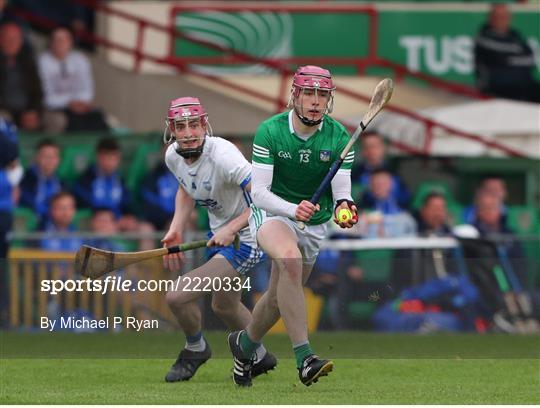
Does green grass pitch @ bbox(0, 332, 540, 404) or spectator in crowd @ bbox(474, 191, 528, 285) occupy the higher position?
green grass pitch @ bbox(0, 332, 540, 404)

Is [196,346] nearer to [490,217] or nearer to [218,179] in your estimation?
[218,179]

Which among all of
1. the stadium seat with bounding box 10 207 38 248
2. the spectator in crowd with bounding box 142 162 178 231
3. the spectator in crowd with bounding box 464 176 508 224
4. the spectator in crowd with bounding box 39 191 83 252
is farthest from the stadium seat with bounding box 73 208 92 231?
the spectator in crowd with bounding box 464 176 508 224

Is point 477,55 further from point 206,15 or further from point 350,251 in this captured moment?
point 350,251

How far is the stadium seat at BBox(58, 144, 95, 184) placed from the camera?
16.9 meters

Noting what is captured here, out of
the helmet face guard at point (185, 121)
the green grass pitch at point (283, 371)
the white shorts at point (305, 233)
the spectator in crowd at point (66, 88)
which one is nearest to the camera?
the green grass pitch at point (283, 371)

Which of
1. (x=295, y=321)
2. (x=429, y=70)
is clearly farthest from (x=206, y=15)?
(x=295, y=321)

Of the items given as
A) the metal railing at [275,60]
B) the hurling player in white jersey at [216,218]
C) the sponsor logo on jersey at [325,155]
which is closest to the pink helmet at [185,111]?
the hurling player in white jersey at [216,218]

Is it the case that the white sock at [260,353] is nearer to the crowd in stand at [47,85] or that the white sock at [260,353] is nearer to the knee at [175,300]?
the knee at [175,300]

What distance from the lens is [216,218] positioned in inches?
442

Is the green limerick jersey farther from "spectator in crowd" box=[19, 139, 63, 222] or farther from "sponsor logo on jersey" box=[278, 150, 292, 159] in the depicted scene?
"spectator in crowd" box=[19, 139, 63, 222]

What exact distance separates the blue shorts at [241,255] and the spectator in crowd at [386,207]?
4.69 m

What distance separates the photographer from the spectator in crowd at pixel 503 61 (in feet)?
61.0

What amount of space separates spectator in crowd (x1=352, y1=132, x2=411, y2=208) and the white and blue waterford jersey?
212 inches

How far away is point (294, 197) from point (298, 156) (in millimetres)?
290
